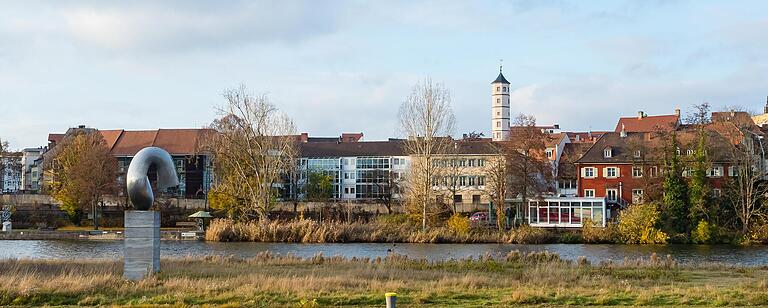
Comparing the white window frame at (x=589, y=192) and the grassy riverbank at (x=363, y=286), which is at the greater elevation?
the white window frame at (x=589, y=192)

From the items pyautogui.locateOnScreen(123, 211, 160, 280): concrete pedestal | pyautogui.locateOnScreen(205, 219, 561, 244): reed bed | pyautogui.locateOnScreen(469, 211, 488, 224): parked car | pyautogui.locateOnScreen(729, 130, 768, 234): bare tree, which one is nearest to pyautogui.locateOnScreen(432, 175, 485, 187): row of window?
pyautogui.locateOnScreen(469, 211, 488, 224): parked car

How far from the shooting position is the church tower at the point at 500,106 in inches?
6024

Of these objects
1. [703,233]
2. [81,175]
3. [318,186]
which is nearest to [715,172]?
[703,233]

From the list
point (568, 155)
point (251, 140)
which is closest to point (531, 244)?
point (251, 140)

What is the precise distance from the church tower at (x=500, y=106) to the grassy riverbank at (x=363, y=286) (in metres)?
121

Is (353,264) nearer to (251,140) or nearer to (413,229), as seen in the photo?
(413,229)

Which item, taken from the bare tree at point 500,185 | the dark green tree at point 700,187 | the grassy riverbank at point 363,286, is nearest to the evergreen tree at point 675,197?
the dark green tree at point 700,187

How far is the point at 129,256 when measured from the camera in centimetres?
2534

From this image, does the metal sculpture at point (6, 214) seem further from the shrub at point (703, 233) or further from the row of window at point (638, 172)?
the shrub at point (703, 233)

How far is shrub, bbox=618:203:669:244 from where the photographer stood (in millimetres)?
62656

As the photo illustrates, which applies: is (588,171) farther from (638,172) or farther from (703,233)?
(703,233)

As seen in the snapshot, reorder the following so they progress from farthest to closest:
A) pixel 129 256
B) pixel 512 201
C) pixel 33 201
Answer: pixel 33 201 → pixel 512 201 → pixel 129 256

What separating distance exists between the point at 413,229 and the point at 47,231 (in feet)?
99.2

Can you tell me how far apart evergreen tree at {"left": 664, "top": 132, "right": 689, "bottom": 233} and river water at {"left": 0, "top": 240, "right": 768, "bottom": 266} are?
13.8ft
